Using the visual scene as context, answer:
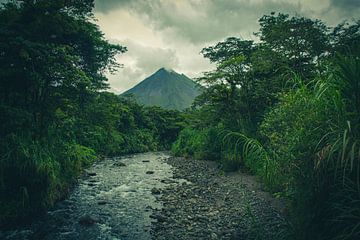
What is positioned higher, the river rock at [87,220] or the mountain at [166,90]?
the mountain at [166,90]

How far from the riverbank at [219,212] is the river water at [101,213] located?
50cm

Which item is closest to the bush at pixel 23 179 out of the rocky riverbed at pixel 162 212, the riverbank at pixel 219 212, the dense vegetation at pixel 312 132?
the rocky riverbed at pixel 162 212

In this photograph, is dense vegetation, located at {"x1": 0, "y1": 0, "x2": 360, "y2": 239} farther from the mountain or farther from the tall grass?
the mountain

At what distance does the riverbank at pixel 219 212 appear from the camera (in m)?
5.58

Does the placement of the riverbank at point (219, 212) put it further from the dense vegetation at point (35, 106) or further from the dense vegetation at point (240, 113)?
the dense vegetation at point (35, 106)

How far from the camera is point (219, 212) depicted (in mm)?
7180

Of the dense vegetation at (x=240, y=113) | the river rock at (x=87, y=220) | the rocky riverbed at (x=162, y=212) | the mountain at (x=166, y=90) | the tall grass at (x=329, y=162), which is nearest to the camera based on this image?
the tall grass at (x=329, y=162)

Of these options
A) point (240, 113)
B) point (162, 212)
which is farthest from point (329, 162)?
point (240, 113)

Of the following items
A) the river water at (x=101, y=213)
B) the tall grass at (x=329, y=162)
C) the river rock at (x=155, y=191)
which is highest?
the tall grass at (x=329, y=162)

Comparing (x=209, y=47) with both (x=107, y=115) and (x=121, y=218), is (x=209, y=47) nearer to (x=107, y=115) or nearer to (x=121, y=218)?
(x=107, y=115)

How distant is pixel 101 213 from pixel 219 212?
11.1 ft

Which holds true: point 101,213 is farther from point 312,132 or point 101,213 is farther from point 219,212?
point 312,132

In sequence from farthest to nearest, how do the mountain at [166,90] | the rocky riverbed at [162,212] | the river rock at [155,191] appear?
the mountain at [166,90]
the river rock at [155,191]
the rocky riverbed at [162,212]

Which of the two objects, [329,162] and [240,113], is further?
[240,113]
